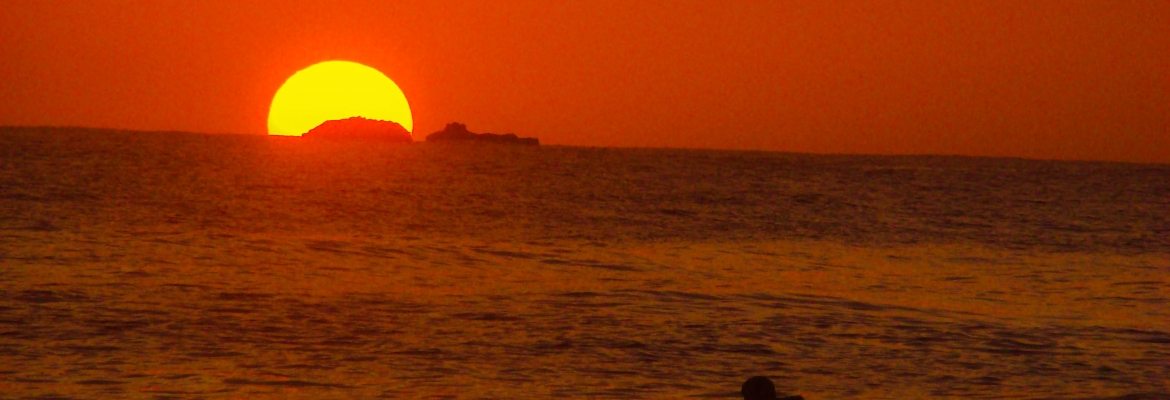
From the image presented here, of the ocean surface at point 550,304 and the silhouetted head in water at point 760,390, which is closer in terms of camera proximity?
the silhouetted head in water at point 760,390

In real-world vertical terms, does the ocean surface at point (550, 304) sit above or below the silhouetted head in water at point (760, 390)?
below

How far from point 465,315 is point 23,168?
62155 millimetres

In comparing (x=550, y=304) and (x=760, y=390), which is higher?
(x=760, y=390)

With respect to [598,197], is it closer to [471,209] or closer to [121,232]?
[471,209]

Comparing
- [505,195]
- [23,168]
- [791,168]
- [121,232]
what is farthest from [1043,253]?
[791,168]

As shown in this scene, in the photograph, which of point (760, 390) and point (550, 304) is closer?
point (760, 390)

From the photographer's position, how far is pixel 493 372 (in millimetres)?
13703

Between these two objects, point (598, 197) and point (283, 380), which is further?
point (598, 197)

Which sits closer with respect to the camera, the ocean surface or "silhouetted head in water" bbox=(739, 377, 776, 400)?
"silhouetted head in water" bbox=(739, 377, 776, 400)

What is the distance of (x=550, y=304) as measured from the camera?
19938mm

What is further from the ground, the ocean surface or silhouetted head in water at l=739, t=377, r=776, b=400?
silhouetted head in water at l=739, t=377, r=776, b=400

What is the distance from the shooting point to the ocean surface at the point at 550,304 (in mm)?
13336

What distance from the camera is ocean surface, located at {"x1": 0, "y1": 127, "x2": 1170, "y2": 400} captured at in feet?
43.8

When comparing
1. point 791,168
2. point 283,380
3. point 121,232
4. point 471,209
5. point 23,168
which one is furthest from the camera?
point 791,168
